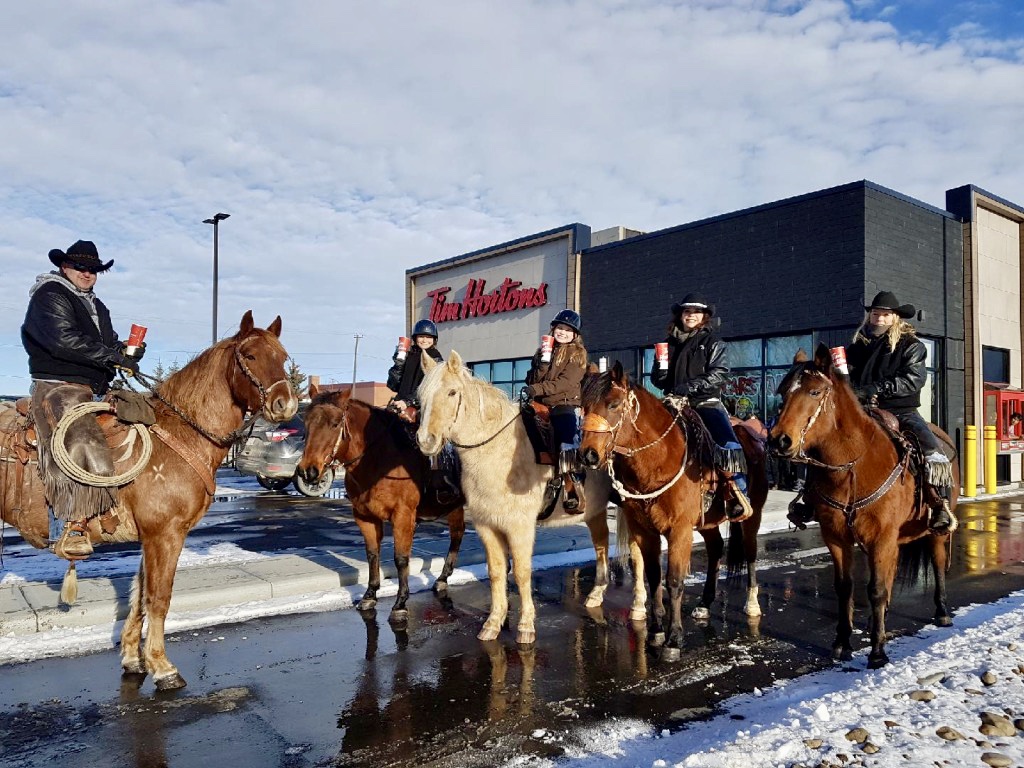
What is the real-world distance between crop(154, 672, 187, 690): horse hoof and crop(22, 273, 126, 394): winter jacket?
90.0 inches

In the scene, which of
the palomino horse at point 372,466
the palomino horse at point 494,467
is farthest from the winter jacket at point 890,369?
the palomino horse at point 372,466

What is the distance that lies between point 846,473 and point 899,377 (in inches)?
46.3

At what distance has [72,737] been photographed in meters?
4.32

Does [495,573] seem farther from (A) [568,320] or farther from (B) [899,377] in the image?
(B) [899,377]

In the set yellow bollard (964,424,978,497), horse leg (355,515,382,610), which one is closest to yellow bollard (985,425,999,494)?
yellow bollard (964,424,978,497)

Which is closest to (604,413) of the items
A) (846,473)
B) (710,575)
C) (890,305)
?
(846,473)

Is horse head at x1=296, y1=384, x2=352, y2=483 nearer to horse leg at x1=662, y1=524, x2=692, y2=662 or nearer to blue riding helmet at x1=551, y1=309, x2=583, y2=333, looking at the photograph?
blue riding helmet at x1=551, y1=309, x2=583, y2=333

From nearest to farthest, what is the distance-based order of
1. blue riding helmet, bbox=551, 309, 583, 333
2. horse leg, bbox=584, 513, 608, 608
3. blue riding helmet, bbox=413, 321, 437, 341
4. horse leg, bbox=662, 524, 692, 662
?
horse leg, bbox=662, 524, 692, 662 < blue riding helmet, bbox=551, 309, 583, 333 < horse leg, bbox=584, 513, 608, 608 < blue riding helmet, bbox=413, 321, 437, 341

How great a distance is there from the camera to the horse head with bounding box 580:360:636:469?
5.34 meters

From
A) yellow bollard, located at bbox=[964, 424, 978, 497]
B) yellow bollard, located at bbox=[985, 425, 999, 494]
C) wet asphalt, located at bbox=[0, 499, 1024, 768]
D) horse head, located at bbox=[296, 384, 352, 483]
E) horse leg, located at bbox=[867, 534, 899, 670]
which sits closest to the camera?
wet asphalt, located at bbox=[0, 499, 1024, 768]

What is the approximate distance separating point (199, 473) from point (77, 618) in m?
2.53

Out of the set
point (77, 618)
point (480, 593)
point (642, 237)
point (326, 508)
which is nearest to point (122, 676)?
point (77, 618)

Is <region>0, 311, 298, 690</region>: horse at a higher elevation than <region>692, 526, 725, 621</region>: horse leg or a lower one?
higher

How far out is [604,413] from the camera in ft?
17.9
